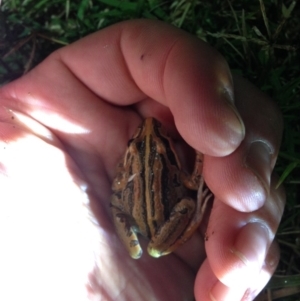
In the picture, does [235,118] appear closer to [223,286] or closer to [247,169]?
[247,169]

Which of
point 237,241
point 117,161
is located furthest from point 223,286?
point 117,161

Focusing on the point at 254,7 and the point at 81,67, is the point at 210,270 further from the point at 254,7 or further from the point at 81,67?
the point at 254,7

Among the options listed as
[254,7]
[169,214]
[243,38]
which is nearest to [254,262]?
[169,214]

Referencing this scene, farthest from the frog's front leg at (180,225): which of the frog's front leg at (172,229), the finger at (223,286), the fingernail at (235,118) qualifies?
the fingernail at (235,118)

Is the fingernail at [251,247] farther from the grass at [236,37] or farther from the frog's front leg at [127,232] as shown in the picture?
the frog's front leg at [127,232]

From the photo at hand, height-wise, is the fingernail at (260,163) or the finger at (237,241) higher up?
the fingernail at (260,163)
